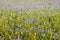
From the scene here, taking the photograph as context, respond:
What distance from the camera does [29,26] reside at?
2559 millimetres

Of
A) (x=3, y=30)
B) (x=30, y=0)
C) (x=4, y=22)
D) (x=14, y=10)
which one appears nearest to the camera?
(x=3, y=30)

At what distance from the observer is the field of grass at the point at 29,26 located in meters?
2.41

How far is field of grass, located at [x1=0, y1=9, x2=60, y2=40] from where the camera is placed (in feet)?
7.89

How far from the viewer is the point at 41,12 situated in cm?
316

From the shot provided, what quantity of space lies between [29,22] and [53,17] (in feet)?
1.61

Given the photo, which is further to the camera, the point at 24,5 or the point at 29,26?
the point at 24,5

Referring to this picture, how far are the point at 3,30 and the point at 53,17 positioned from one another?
34.8 inches

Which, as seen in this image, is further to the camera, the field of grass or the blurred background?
the blurred background

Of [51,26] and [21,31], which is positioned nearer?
[21,31]

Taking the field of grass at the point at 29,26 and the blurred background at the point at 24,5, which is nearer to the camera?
the field of grass at the point at 29,26

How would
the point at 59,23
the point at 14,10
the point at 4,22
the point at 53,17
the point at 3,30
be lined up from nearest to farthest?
the point at 3,30, the point at 4,22, the point at 59,23, the point at 53,17, the point at 14,10

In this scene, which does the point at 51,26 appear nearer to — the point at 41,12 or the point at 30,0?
the point at 41,12

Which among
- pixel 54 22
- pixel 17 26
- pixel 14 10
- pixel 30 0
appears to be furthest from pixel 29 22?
pixel 30 0

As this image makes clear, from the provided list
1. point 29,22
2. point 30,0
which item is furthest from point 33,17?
point 30,0
